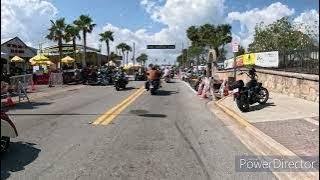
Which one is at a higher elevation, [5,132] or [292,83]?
[292,83]

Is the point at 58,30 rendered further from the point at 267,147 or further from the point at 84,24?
the point at 267,147

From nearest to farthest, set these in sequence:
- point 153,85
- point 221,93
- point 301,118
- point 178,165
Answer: point 178,165
point 301,118
point 221,93
point 153,85

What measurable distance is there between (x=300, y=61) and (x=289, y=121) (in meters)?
8.71

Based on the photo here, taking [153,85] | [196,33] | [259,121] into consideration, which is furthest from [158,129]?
[196,33]

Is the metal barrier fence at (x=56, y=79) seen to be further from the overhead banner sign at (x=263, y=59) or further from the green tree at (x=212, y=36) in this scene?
the green tree at (x=212, y=36)

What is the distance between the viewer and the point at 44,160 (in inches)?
364

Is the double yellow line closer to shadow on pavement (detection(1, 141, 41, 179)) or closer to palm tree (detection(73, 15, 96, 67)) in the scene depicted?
shadow on pavement (detection(1, 141, 41, 179))

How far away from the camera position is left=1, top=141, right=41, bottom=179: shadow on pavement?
28.1 ft

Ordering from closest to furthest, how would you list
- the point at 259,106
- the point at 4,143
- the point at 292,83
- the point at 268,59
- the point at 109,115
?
the point at 4,143 < the point at 109,115 < the point at 259,106 < the point at 292,83 < the point at 268,59

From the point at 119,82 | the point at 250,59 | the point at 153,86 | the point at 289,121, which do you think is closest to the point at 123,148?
the point at 289,121

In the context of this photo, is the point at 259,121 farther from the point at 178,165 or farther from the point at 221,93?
the point at 221,93

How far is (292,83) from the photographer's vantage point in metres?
21.9

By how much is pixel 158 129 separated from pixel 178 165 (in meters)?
4.62

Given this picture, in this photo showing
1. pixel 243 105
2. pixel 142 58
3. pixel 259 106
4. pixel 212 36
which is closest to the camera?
pixel 243 105
